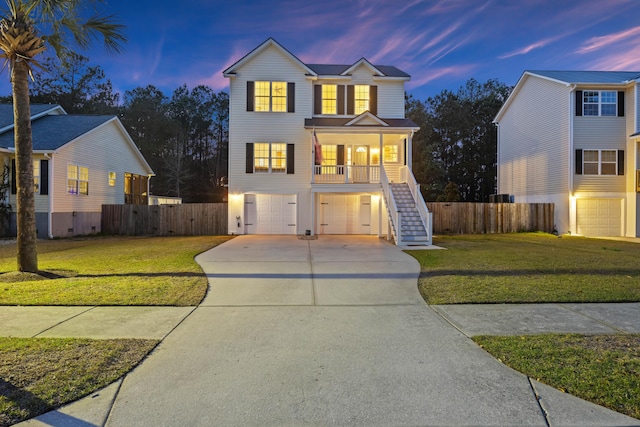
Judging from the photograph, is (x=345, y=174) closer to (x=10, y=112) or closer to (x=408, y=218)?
(x=408, y=218)

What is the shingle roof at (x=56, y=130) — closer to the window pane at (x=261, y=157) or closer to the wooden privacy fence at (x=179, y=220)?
the wooden privacy fence at (x=179, y=220)

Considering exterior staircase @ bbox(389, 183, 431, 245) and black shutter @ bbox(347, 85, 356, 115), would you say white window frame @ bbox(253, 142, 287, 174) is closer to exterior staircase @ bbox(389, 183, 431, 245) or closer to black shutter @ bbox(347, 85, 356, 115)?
black shutter @ bbox(347, 85, 356, 115)

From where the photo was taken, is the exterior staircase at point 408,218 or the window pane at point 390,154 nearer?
the exterior staircase at point 408,218

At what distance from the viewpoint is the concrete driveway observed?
2.82m

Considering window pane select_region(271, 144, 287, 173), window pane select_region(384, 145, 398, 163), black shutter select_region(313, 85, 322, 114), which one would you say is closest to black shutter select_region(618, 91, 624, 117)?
window pane select_region(384, 145, 398, 163)

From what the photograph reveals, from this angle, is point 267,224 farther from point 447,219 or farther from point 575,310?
point 575,310

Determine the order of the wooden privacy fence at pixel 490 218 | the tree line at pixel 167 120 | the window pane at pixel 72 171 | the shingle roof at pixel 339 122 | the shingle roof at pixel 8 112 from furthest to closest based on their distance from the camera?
the tree line at pixel 167 120, the wooden privacy fence at pixel 490 218, the shingle roof at pixel 8 112, the window pane at pixel 72 171, the shingle roof at pixel 339 122

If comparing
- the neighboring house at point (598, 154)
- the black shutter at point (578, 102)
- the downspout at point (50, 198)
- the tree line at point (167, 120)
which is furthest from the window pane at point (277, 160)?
the tree line at point (167, 120)

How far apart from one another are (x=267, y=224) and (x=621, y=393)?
1653 centimetres

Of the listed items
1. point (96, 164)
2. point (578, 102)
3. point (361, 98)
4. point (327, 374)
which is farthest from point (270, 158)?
point (578, 102)

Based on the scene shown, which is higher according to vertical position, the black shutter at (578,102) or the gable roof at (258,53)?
the gable roof at (258,53)

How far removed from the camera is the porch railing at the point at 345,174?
57.1 ft

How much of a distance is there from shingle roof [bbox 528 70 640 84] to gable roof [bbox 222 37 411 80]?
866cm

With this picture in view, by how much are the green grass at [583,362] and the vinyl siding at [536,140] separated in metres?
18.2
